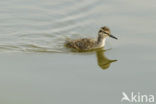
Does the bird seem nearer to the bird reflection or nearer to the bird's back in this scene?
the bird's back

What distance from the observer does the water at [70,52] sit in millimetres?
10234

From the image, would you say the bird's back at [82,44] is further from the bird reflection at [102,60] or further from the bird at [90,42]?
the bird reflection at [102,60]

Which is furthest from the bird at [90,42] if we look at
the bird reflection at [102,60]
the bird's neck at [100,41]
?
the bird reflection at [102,60]

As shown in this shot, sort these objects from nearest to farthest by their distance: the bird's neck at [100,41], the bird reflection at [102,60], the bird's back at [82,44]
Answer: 1. the bird reflection at [102,60]
2. the bird's back at [82,44]
3. the bird's neck at [100,41]

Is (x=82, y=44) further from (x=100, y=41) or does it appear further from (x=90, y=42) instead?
(x=100, y=41)

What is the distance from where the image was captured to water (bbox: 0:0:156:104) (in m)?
10.2

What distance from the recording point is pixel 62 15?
14.1 m

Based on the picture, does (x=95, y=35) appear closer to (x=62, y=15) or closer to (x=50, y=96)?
(x=62, y=15)

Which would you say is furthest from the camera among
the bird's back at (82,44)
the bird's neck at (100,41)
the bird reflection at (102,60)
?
the bird's neck at (100,41)

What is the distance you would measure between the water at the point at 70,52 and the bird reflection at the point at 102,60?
26mm

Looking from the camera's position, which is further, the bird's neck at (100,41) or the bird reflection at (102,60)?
the bird's neck at (100,41)

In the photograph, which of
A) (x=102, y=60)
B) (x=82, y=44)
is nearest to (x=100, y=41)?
(x=82, y=44)

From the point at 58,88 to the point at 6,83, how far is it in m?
1.17

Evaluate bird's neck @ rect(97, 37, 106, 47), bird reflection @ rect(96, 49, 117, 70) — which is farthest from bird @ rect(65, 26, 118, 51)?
bird reflection @ rect(96, 49, 117, 70)
